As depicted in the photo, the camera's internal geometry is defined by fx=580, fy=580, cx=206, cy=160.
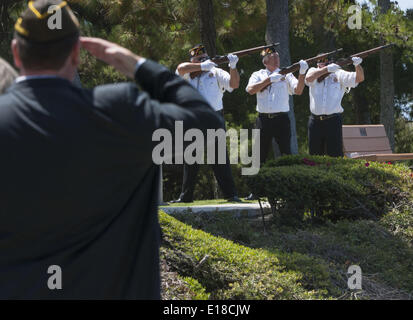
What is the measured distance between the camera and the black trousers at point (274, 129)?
7977 millimetres

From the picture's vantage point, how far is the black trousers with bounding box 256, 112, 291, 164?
26.2 ft

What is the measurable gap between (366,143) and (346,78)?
9.25ft

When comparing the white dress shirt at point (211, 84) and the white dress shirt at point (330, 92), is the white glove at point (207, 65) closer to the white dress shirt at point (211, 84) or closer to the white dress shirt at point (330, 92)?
the white dress shirt at point (211, 84)

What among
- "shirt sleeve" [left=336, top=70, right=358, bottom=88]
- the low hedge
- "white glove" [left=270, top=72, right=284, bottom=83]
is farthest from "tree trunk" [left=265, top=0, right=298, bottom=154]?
the low hedge

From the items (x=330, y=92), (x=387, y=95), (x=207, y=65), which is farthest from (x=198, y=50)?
(x=387, y=95)

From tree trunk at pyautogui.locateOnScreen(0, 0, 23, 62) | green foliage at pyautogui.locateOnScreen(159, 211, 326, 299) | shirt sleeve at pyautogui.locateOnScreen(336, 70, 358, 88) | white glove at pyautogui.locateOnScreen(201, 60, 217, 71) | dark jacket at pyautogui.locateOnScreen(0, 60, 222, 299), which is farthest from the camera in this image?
tree trunk at pyautogui.locateOnScreen(0, 0, 23, 62)

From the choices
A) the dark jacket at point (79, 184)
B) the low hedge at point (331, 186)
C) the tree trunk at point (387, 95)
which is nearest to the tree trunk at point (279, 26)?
the low hedge at point (331, 186)

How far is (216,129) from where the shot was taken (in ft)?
6.03

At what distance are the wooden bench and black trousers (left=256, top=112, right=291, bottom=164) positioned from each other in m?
2.53

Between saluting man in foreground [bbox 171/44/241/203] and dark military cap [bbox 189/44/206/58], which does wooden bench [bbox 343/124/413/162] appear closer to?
saluting man in foreground [bbox 171/44/241/203]

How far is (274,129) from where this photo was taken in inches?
315
